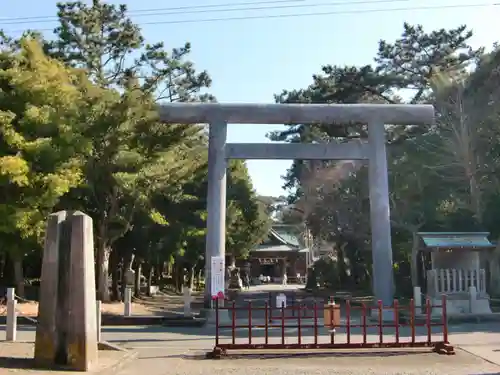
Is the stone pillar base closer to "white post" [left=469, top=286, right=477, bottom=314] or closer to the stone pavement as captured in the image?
the stone pavement

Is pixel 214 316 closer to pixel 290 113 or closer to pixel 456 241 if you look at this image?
pixel 290 113

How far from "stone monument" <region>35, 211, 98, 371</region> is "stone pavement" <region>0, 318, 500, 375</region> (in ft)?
1.87

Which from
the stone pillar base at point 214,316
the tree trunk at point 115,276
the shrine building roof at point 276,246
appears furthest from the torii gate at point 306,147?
the shrine building roof at point 276,246

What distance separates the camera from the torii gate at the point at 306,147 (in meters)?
20.1

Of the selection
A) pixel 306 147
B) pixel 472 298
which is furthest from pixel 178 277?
pixel 472 298

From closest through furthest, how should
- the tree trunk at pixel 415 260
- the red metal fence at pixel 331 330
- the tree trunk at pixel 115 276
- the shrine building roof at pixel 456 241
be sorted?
1. the red metal fence at pixel 331 330
2. the shrine building roof at pixel 456 241
3. the tree trunk at pixel 415 260
4. the tree trunk at pixel 115 276

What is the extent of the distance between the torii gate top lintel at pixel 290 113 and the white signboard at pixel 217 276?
187 inches

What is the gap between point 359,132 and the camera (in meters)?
34.4

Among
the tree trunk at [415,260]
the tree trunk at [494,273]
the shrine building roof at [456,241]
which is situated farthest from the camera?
the tree trunk at [415,260]

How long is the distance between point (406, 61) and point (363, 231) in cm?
1124

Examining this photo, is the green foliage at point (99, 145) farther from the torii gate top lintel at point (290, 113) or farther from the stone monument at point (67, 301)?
the stone monument at point (67, 301)

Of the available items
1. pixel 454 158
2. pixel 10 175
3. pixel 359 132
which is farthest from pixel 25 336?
pixel 359 132

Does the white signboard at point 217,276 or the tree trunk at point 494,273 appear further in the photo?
the tree trunk at point 494,273

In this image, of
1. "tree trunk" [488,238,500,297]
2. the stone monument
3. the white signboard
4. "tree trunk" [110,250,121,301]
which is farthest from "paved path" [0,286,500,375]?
"tree trunk" [110,250,121,301]
